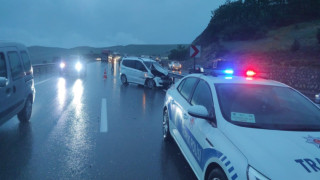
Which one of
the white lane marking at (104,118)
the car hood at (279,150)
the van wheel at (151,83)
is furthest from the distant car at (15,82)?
the van wheel at (151,83)

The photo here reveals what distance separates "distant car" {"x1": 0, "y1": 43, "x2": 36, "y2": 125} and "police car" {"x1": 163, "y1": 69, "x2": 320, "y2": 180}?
347 cm

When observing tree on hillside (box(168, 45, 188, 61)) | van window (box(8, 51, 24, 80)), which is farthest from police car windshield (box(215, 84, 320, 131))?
tree on hillside (box(168, 45, 188, 61))

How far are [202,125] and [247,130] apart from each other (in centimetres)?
74

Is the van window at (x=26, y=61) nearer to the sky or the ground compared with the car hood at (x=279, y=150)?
nearer to the sky

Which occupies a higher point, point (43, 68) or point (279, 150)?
point (279, 150)

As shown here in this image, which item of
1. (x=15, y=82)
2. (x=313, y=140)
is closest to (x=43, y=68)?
(x=15, y=82)

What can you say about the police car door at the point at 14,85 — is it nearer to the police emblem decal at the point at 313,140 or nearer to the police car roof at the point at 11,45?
the police car roof at the point at 11,45

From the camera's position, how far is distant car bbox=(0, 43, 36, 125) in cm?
627

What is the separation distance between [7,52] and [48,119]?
8.38 ft

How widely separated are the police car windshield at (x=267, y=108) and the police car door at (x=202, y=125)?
0.21m

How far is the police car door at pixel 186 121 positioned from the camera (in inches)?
169

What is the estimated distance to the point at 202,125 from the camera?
13.5 ft

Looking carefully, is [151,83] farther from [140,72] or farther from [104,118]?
[104,118]

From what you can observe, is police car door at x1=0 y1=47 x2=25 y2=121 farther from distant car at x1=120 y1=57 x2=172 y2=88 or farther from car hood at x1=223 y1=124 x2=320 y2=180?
distant car at x1=120 y1=57 x2=172 y2=88
